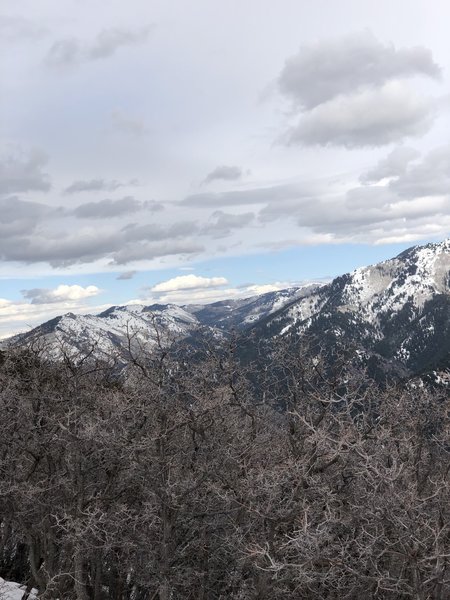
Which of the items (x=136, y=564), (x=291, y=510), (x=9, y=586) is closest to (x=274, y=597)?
(x=291, y=510)

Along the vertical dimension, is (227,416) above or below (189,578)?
above

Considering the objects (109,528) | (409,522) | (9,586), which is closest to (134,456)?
(109,528)

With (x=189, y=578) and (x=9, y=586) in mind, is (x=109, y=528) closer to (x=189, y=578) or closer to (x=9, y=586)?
(x=189, y=578)

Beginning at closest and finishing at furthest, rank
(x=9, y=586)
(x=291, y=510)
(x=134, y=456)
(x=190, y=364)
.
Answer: (x=291, y=510)
(x=134, y=456)
(x=190, y=364)
(x=9, y=586)

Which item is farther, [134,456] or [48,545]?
[48,545]

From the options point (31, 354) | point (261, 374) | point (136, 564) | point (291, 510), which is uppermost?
point (31, 354)

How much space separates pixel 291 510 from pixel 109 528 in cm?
802

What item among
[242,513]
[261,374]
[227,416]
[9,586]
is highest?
[261,374]

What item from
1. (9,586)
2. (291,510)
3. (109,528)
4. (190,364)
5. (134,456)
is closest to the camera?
(291,510)

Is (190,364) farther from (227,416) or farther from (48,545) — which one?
(48,545)

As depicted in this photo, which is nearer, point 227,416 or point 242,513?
point 242,513

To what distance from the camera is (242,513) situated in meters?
21.4

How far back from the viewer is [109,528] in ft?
67.3

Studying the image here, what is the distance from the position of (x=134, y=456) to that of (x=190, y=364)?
16.6 ft
